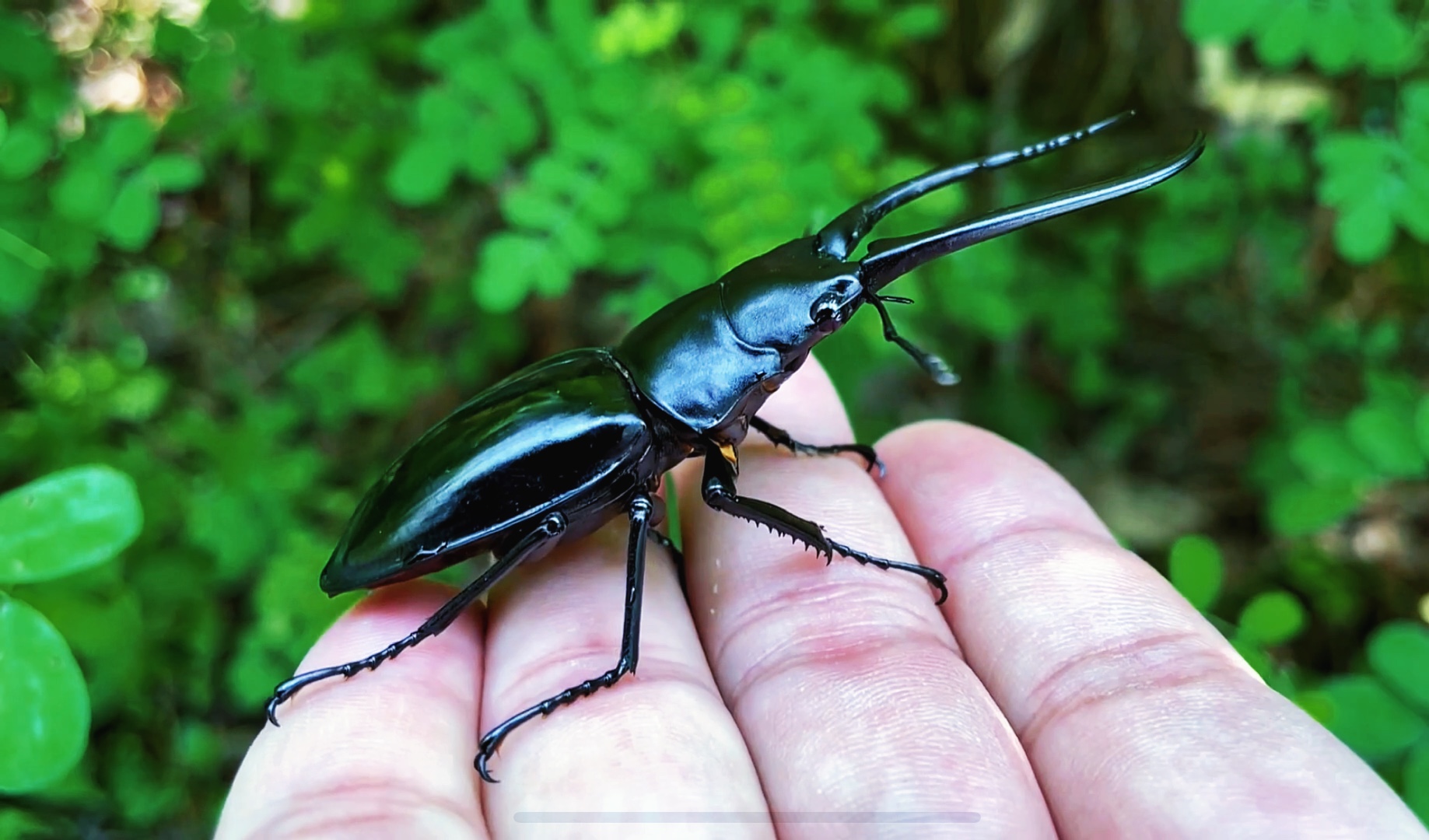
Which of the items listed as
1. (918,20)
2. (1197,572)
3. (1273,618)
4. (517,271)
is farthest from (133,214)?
(1273,618)

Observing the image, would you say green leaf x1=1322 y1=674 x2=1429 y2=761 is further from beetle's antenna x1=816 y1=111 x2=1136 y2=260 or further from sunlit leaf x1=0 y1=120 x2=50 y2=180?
sunlit leaf x1=0 y1=120 x2=50 y2=180

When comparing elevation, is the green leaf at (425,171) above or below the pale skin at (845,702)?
above

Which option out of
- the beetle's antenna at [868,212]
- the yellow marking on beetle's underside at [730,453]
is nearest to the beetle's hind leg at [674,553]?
the yellow marking on beetle's underside at [730,453]

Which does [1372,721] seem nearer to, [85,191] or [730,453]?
[730,453]

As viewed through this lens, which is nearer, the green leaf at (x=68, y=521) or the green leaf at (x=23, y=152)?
the green leaf at (x=68, y=521)

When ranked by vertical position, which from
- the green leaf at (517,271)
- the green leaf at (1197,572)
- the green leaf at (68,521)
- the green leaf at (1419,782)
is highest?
the green leaf at (517,271)

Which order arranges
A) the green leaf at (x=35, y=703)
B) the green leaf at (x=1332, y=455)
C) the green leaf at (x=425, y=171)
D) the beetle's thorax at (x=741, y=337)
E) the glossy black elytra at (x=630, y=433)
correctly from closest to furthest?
the green leaf at (x=35, y=703) < the glossy black elytra at (x=630, y=433) < the beetle's thorax at (x=741, y=337) < the green leaf at (x=1332, y=455) < the green leaf at (x=425, y=171)

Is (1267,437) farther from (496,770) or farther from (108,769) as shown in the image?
(108,769)

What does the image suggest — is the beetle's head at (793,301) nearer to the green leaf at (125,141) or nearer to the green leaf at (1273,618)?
the green leaf at (1273,618)
